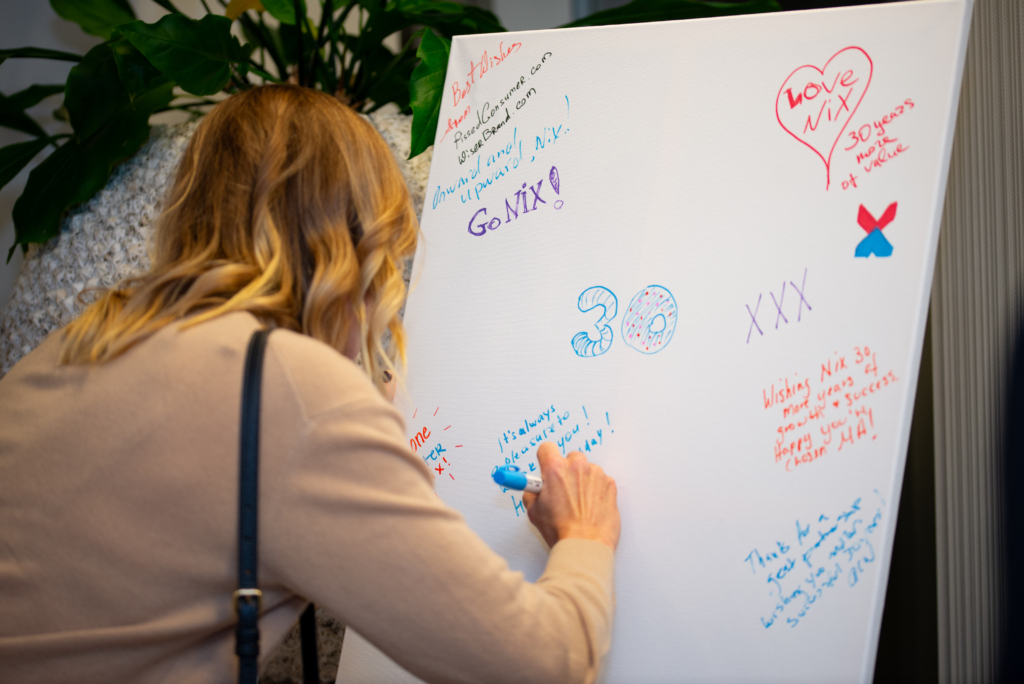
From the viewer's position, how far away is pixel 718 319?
0.78m

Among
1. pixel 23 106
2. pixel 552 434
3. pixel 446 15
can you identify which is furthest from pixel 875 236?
pixel 23 106

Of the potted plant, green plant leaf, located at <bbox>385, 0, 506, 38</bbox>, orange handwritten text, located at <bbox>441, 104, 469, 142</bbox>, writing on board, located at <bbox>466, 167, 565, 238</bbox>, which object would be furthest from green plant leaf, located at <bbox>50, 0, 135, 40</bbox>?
writing on board, located at <bbox>466, 167, 565, 238</bbox>

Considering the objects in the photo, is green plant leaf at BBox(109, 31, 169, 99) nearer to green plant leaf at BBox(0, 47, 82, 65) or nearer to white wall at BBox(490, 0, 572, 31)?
green plant leaf at BBox(0, 47, 82, 65)

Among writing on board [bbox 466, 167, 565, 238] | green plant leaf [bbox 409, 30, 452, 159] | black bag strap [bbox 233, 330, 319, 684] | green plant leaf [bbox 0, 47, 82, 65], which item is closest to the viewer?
black bag strap [bbox 233, 330, 319, 684]

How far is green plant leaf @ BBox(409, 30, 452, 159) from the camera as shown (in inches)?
45.3

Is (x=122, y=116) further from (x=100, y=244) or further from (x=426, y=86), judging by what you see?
(x=426, y=86)

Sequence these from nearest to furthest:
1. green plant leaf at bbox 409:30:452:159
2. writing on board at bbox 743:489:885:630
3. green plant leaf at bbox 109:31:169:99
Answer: writing on board at bbox 743:489:885:630 → green plant leaf at bbox 409:30:452:159 → green plant leaf at bbox 109:31:169:99

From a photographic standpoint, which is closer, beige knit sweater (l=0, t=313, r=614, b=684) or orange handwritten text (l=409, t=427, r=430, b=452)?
beige knit sweater (l=0, t=313, r=614, b=684)

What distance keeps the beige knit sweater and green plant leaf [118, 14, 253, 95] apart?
870mm

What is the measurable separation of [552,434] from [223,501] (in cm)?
44

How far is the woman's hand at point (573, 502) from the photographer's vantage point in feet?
2.47

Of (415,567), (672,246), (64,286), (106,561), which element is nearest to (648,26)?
(672,246)

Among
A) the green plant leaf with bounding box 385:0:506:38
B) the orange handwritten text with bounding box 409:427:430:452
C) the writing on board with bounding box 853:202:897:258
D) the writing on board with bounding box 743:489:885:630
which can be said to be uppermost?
the green plant leaf with bounding box 385:0:506:38

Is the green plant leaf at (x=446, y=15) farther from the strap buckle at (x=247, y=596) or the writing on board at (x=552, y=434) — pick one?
the strap buckle at (x=247, y=596)
